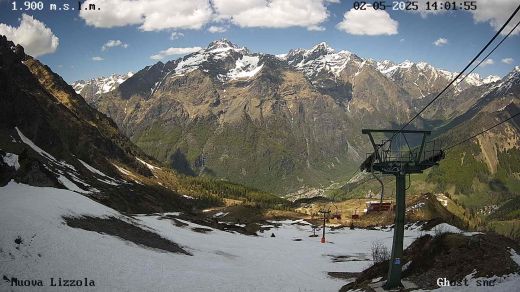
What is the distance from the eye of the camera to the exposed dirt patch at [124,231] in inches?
1965

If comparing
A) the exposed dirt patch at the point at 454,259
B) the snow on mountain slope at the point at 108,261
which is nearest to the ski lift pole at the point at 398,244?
the exposed dirt patch at the point at 454,259

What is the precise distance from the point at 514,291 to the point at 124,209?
11299cm

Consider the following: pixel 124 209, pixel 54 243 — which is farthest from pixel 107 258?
pixel 124 209

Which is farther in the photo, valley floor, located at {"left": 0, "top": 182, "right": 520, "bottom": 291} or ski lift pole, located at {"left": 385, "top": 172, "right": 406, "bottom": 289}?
ski lift pole, located at {"left": 385, "top": 172, "right": 406, "bottom": 289}

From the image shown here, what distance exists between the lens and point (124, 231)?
5688cm

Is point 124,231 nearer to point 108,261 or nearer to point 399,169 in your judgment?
point 108,261

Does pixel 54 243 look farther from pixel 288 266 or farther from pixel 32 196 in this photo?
pixel 288 266

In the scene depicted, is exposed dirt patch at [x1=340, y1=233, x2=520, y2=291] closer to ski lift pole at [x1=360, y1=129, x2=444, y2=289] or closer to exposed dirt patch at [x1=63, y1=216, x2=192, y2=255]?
ski lift pole at [x1=360, y1=129, x2=444, y2=289]

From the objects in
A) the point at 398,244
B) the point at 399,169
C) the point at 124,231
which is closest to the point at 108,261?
the point at 124,231

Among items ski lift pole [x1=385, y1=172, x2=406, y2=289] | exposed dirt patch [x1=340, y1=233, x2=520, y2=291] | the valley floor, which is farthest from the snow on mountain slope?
ski lift pole [x1=385, y1=172, x2=406, y2=289]

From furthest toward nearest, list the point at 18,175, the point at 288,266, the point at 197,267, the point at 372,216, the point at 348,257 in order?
the point at 372,216 → the point at 348,257 → the point at 18,175 → the point at 288,266 → the point at 197,267

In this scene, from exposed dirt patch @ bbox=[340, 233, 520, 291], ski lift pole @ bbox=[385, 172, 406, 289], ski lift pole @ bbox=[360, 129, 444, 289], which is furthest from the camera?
ski lift pole @ bbox=[360, 129, 444, 289]

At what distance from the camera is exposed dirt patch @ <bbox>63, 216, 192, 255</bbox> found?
49906mm

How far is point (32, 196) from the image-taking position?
174 ft
